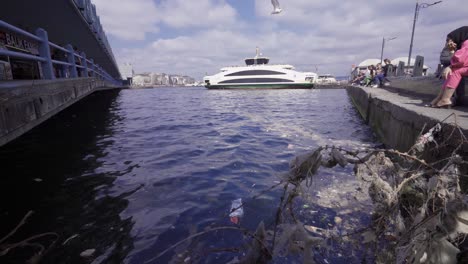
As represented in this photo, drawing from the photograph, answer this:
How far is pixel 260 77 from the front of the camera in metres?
47.5

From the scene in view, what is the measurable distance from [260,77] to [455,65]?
44.4m

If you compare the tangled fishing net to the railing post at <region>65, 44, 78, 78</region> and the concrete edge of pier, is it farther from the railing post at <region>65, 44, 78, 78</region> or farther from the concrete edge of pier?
the railing post at <region>65, 44, 78, 78</region>

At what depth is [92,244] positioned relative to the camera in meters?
2.52

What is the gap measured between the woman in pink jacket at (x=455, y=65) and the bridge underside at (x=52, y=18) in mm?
10734

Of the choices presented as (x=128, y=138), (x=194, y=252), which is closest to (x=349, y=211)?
(x=194, y=252)

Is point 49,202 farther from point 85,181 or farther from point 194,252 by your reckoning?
point 194,252

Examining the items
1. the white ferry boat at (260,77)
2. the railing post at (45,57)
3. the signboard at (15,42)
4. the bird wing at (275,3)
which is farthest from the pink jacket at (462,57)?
the white ferry boat at (260,77)

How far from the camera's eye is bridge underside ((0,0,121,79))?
774 cm

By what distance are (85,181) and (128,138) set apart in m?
3.21

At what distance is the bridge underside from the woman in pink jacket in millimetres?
10734

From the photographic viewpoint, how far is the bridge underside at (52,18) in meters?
7.74

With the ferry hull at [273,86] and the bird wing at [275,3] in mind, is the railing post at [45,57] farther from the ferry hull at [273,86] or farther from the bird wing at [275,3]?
the ferry hull at [273,86]

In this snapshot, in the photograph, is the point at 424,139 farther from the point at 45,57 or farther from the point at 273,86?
the point at 273,86

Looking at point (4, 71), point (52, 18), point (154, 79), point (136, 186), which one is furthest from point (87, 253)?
point (154, 79)
